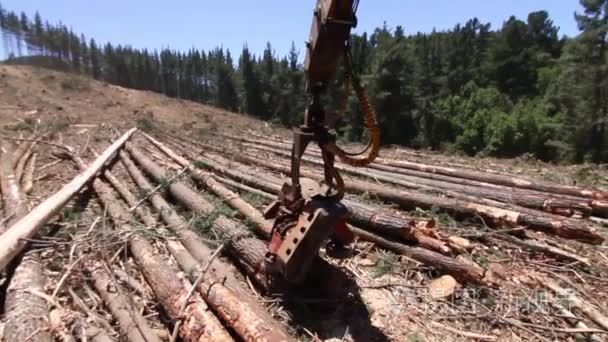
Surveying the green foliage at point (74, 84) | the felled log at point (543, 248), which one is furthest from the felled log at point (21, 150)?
the green foliage at point (74, 84)

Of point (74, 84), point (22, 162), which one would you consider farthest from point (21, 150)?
point (74, 84)

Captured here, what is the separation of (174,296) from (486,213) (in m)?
3.85

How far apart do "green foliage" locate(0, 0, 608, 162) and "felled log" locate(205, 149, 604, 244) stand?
6.89 metres

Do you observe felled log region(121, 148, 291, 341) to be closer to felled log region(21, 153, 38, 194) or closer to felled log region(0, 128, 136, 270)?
felled log region(0, 128, 136, 270)

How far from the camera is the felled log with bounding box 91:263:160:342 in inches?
113

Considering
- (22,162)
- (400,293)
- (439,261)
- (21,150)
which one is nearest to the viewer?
(400,293)

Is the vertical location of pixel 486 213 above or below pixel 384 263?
above

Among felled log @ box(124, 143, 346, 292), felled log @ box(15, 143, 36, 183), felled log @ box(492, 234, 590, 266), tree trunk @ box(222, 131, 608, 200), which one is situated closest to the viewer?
felled log @ box(124, 143, 346, 292)

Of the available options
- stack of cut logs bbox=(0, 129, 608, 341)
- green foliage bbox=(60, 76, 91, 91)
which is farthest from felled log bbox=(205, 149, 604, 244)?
green foliage bbox=(60, 76, 91, 91)

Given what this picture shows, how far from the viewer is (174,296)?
127 inches

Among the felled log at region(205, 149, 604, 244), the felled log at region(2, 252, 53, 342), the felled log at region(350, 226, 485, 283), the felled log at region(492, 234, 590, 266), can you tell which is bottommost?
the felled log at region(2, 252, 53, 342)

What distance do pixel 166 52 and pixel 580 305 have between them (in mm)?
77866

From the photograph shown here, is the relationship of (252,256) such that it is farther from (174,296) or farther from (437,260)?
(437,260)

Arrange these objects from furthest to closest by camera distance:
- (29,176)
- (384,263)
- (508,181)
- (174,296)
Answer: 1. (29,176)
2. (508,181)
3. (384,263)
4. (174,296)
